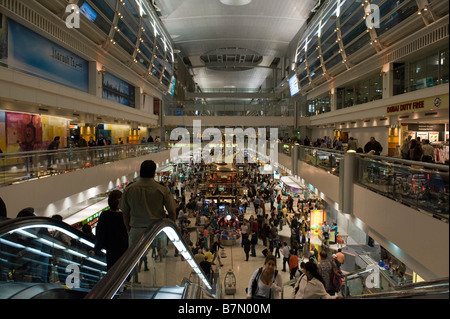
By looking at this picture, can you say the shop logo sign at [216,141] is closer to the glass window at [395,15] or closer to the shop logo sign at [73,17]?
the shop logo sign at [73,17]

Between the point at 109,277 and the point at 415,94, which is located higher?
the point at 415,94

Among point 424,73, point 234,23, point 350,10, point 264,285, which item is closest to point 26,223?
point 264,285

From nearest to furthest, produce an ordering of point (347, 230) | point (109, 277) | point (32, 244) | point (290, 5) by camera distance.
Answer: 1. point (109, 277)
2. point (32, 244)
3. point (347, 230)
4. point (290, 5)

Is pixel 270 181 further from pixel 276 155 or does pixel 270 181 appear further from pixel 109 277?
pixel 109 277

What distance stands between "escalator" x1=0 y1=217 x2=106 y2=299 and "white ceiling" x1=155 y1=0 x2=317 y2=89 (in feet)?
89.9

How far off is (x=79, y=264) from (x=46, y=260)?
386 millimetres

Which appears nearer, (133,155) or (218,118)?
(133,155)

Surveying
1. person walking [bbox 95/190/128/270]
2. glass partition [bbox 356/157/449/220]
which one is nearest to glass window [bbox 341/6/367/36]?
glass partition [bbox 356/157/449/220]

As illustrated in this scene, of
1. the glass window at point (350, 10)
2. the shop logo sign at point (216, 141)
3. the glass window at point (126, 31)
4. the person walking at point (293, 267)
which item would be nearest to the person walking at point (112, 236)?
the person walking at point (293, 267)

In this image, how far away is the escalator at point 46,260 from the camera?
120 inches

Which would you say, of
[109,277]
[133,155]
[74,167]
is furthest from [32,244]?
[133,155]

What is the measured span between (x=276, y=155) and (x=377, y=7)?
10.1 meters

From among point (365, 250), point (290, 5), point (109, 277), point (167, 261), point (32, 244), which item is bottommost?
point (365, 250)

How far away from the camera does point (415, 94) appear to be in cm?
1240
